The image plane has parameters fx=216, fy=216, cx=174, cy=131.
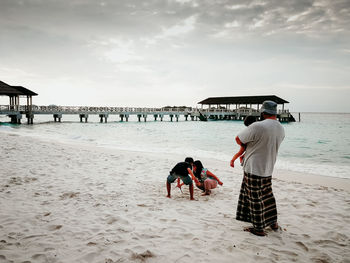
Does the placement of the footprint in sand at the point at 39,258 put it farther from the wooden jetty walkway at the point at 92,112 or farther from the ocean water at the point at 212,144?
the wooden jetty walkway at the point at 92,112

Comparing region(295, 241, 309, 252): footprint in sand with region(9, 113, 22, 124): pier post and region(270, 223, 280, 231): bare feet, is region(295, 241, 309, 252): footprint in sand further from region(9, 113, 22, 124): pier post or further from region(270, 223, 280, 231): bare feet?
region(9, 113, 22, 124): pier post

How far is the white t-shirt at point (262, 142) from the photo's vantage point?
111 inches

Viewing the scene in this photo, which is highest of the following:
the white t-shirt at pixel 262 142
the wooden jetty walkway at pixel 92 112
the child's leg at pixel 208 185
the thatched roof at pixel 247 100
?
the thatched roof at pixel 247 100

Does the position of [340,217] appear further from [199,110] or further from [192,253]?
[199,110]

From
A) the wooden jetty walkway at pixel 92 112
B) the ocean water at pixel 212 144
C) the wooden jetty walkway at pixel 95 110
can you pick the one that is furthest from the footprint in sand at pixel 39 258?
the wooden jetty walkway at pixel 92 112

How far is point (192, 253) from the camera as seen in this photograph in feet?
8.65

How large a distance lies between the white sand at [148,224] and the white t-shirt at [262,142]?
101cm

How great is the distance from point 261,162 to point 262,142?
0.27m

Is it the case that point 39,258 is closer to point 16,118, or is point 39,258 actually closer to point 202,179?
point 202,179

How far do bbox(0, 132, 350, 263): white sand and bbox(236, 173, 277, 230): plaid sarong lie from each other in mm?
239

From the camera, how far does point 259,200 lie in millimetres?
2932

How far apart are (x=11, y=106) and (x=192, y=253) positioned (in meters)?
39.4

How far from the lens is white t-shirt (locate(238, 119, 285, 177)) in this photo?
2814mm

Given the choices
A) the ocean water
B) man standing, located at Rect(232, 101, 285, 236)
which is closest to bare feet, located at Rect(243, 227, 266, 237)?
man standing, located at Rect(232, 101, 285, 236)
